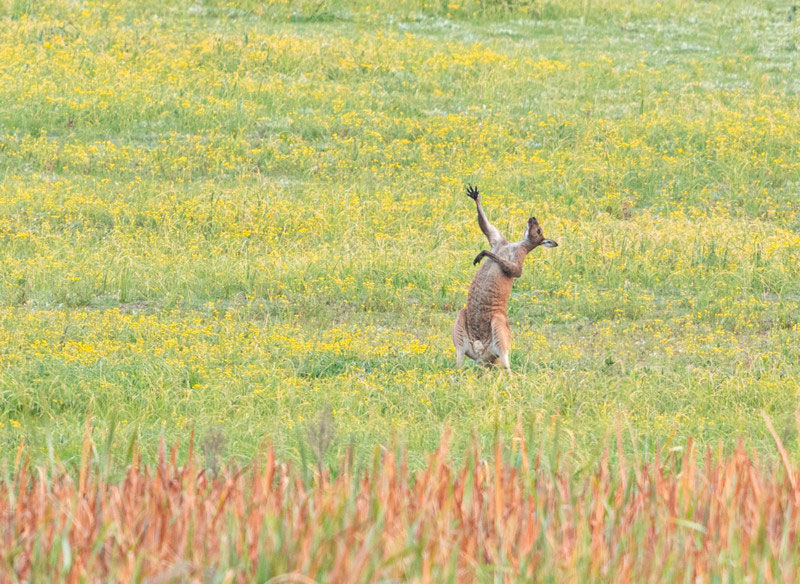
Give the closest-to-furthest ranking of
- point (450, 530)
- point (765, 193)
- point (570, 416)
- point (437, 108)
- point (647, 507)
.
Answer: point (450, 530) < point (647, 507) < point (570, 416) < point (765, 193) < point (437, 108)

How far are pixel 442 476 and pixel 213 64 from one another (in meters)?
18.1

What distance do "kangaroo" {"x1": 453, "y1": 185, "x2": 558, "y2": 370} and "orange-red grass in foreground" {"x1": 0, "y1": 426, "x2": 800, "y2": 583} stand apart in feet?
17.4

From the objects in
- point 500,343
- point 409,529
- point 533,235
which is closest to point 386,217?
point 533,235

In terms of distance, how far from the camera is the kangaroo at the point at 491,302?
8992 mm

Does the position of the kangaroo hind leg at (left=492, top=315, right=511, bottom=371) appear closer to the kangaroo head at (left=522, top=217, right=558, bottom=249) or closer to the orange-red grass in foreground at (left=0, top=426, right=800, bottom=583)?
the kangaroo head at (left=522, top=217, right=558, bottom=249)

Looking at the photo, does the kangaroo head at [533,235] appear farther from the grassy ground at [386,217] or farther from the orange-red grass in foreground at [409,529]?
the orange-red grass in foreground at [409,529]

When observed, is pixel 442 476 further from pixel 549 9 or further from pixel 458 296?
pixel 549 9

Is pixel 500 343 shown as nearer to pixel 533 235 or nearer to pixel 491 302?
pixel 491 302

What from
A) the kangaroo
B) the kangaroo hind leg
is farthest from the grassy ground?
the kangaroo

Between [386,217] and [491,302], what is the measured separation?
5908 mm

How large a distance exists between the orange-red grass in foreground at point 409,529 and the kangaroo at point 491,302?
5.31m

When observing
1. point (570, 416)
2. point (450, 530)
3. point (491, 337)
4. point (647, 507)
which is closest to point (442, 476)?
point (450, 530)

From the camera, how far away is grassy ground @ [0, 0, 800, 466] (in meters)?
8.05

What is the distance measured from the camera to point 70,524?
286 centimetres
